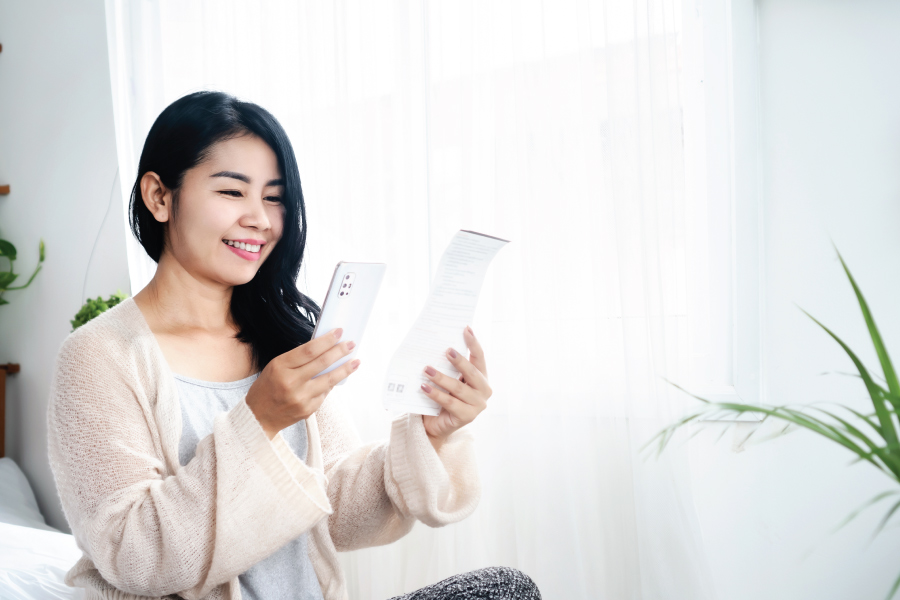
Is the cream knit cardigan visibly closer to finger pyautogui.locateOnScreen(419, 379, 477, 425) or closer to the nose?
finger pyautogui.locateOnScreen(419, 379, 477, 425)

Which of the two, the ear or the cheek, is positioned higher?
the ear

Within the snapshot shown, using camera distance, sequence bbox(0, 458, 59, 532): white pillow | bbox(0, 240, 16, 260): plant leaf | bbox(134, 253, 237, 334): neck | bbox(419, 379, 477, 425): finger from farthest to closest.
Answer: bbox(0, 240, 16, 260): plant leaf
bbox(0, 458, 59, 532): white pillow
bbox(134, 253, 237, 334): neck
bbox(419, 379, 477, 425): finger

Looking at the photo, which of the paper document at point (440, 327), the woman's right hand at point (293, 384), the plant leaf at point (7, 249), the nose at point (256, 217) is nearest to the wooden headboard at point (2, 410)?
the plant leaf at point (7, 249)

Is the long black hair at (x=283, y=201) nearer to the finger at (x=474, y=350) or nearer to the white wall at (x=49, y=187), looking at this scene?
the finger at (x=474, y=350)

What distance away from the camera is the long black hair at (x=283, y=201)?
937 mm

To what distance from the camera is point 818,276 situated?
123cm

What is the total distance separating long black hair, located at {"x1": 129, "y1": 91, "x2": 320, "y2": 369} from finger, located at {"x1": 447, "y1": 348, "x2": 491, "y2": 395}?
0.36 m

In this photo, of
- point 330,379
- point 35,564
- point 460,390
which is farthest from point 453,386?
point 35,564

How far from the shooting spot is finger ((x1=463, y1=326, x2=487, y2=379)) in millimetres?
872

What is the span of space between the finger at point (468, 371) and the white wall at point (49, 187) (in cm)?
161


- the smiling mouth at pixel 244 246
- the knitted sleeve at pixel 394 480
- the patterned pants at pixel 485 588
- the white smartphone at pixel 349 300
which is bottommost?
the patterned pants at pixel 485 588

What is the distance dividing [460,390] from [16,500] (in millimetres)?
1802

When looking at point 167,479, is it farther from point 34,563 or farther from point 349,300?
point 34,563

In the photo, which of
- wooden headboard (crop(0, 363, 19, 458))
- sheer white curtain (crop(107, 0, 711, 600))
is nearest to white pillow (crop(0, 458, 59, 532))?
wooden headboard (crop(0, 363, 19, 458))
